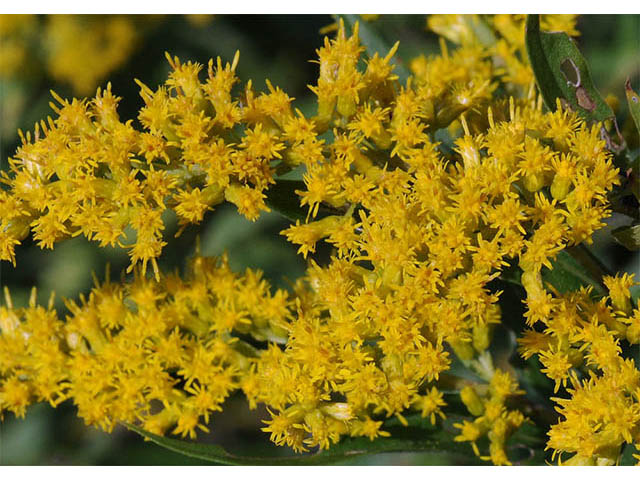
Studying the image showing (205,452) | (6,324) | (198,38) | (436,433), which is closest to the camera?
(205,452)

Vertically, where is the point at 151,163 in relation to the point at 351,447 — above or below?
above

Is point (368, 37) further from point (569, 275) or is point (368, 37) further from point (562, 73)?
point (569, 275)

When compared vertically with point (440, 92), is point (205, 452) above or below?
below

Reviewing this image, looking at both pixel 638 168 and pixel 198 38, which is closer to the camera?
pixel 638 168

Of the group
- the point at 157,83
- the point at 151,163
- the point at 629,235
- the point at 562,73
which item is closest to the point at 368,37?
the point at 562,73

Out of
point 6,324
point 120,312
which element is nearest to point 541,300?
point 120,312

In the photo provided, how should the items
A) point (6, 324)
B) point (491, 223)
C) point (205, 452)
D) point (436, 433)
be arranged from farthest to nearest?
point (6, 324), point (436, 433), point (205, 452), point (491, 223)

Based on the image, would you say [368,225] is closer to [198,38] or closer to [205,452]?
[205,452]
